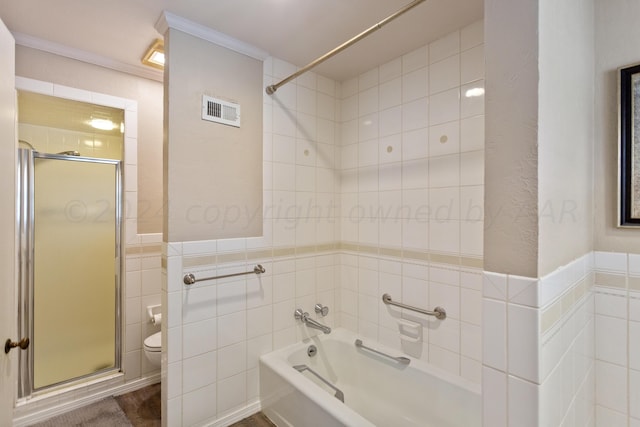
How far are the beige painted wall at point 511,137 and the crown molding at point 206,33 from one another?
5.05ft

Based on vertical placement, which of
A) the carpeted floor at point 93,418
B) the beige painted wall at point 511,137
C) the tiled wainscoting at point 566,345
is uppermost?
the beige painted wall at point 511,137

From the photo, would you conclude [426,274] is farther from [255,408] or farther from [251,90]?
[251,90]

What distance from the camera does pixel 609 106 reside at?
1.31 meters

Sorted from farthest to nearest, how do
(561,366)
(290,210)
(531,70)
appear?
(290,210) < (561,366) < (531,70)

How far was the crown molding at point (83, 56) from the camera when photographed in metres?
1.89

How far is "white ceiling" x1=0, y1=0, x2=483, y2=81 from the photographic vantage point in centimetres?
160

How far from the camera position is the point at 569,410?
3.40 feet

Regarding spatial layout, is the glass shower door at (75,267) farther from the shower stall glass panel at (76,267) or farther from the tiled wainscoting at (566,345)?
the tiled wainscoting at (566,345)

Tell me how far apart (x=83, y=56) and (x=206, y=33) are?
3.24ft

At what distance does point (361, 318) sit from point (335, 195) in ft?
3.34

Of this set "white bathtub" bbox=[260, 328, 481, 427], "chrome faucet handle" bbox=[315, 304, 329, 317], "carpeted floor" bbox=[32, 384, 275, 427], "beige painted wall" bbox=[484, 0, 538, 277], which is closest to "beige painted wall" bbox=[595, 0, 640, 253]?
"beige painted wall" bbox=[484, 0, 538, 277]

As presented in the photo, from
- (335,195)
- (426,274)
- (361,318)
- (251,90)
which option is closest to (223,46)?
(251,90)

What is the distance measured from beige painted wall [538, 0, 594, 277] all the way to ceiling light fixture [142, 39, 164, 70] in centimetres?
205

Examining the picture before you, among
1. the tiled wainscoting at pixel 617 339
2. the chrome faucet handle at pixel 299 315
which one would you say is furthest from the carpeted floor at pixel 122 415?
the tiled wainscoting at pixel 617 339
